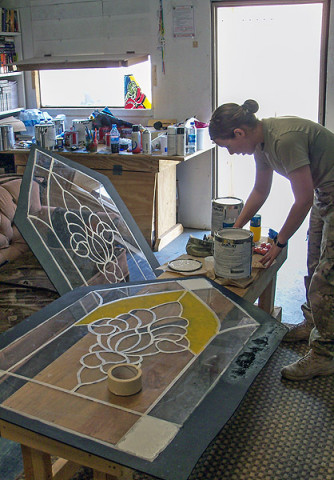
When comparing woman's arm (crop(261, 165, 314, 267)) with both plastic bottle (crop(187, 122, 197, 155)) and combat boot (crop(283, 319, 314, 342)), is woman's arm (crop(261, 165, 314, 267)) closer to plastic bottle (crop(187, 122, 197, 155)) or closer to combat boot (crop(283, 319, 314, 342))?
combat boot (crop(283, 319, 314, 342))

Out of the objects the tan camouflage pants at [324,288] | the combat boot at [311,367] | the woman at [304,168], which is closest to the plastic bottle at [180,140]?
the woman at [304,168]

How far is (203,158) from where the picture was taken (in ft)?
17.0

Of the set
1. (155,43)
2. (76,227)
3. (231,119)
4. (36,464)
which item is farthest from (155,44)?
(36,464)

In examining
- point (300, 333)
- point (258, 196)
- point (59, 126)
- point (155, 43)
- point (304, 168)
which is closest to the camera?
point (304, 168)

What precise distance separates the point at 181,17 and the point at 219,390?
421 centimetres

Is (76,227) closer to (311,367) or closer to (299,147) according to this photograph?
(299,147)

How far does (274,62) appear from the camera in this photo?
486 centimetres

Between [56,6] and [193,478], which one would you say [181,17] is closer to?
[56,6]

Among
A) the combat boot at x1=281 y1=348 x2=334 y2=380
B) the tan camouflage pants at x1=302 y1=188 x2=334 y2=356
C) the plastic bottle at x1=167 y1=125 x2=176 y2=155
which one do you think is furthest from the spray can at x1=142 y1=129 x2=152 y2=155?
the combat boot at x1=281 y1=348 x2=334 y2=380

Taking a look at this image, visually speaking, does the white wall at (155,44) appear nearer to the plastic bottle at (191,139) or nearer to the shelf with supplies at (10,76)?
the shelf with supplies at (10,76)

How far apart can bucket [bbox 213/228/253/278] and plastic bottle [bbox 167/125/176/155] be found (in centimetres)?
224

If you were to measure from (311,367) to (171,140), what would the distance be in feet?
8.36

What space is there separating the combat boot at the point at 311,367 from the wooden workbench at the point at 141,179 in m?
2.37

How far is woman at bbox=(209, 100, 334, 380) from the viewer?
2184 mm
